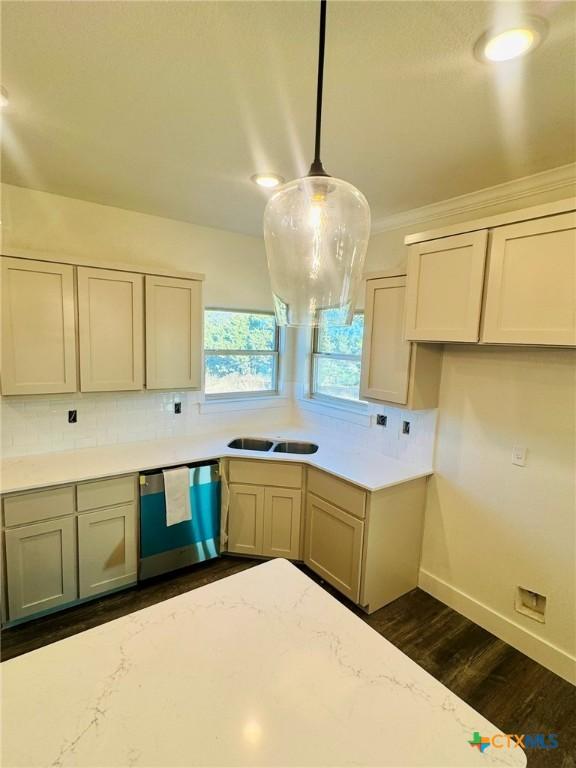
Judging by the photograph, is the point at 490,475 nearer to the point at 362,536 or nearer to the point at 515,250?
the point at 362,536

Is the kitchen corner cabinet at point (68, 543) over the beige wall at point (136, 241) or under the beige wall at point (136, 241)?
under

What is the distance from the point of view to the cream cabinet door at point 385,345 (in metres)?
2.50

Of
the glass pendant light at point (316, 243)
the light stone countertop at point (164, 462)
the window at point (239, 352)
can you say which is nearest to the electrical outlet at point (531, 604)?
the light stone countertop at point (164, 462)

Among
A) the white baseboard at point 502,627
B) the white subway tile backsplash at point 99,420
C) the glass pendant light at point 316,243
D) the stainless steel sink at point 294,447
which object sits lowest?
the white baseboard at point 502,627

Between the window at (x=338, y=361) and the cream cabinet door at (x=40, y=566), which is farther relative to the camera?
the window at (x=338, y=361)

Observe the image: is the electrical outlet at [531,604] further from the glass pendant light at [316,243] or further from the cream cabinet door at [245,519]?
the glass pendant light at [316,243]

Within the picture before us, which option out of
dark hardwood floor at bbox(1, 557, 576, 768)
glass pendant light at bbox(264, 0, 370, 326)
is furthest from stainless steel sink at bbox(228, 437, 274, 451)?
glass pendant light at bbox(264, 0, 370, 326)

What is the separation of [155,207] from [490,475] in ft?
9.68

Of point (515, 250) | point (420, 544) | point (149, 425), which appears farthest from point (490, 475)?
point (149, 425)

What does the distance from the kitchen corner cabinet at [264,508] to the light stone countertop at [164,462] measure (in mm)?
110

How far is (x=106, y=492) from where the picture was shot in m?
2.40

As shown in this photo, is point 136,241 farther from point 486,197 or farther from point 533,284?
point 533,284

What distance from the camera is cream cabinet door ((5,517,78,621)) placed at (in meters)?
2.17

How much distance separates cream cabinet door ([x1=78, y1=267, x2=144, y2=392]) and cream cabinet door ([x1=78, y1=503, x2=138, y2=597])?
836mm
